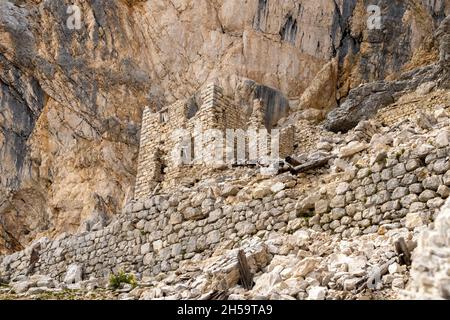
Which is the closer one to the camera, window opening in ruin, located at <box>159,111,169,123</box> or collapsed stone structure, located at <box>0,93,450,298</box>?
collapsed stone structure, located at <box>0,93,450,298</box>

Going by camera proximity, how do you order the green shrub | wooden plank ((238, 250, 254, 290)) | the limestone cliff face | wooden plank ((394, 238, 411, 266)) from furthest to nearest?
the limestone cliff face, the green shrub, wooden plank ((238, 250, 254, 290)), wooden plank ((394, 238, 411, 266))

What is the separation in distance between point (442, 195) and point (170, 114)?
35.2 feet

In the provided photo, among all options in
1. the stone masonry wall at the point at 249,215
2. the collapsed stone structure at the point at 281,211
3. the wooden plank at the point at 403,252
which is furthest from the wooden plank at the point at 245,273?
the wooden plank at the point at 403,252

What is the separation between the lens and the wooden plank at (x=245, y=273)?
652cm

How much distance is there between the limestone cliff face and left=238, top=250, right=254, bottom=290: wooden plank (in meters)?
16.8

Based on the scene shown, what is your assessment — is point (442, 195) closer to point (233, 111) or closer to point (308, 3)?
point (233, 111)

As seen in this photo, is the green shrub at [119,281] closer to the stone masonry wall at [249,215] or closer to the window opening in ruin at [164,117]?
the stone masonry wall at [249,215]

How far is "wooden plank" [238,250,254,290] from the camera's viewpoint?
652cm

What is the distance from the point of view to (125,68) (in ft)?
77.5

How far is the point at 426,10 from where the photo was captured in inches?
965

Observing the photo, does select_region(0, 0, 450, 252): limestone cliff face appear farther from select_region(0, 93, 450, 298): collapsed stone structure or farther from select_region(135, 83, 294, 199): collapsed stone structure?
select_region(0, 93, 450, 298): collapsed stone structure

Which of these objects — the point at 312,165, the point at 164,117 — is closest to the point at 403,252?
the point at 312,165

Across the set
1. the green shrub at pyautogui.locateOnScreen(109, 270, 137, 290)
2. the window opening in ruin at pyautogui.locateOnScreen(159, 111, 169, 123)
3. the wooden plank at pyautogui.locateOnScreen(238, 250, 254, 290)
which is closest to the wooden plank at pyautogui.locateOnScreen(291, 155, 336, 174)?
the wooden plank at pyautogui.locateOnScreen(238, 250, 254, 290)
